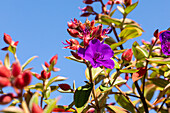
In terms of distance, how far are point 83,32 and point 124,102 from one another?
0.84 metres

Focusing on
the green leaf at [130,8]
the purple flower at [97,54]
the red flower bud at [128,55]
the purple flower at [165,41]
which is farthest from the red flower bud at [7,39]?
the green leaf at [130,8]

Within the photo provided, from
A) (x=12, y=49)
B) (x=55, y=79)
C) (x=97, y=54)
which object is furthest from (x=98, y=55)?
(x=12, y=49)

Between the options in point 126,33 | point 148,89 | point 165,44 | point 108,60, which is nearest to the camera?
point 108,60

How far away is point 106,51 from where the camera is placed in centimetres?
135

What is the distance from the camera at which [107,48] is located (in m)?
1.34

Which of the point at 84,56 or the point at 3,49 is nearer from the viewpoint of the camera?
the point at 84,56

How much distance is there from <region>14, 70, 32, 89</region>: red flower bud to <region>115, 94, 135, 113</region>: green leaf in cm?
131

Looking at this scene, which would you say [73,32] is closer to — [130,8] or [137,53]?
[137,53]

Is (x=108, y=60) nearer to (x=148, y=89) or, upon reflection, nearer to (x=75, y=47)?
(x=75, y=47)

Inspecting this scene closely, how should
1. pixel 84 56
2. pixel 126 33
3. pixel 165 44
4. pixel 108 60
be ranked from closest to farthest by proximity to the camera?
pixel 84 56 < pixel 108 60 < pixel 165 44 < pixel 126 33

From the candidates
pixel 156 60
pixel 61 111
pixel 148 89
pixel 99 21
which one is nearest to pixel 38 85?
pixel 61 111

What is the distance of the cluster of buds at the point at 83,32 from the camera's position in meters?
1.25

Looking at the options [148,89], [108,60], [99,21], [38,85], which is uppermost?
[99,21]

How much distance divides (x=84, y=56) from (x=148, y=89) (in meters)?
1.42
